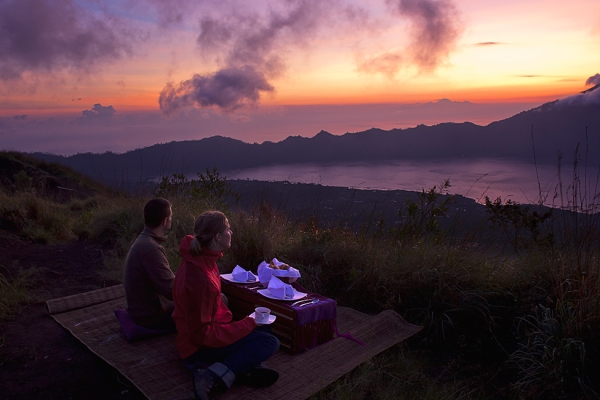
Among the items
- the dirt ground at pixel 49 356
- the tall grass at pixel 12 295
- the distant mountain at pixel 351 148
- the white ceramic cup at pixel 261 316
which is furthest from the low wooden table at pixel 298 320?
the distant mountain at pixel 351 148

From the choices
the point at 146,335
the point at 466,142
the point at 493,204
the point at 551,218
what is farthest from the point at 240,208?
the point at 466,142

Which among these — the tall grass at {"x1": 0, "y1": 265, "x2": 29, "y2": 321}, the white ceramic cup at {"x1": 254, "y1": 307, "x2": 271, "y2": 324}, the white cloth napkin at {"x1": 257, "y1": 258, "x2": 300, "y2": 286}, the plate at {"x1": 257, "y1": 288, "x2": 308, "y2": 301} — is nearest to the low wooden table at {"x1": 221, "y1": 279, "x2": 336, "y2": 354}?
the plate at {"x1": 257, "y1": 288, "x2": 308, "y2": 301}

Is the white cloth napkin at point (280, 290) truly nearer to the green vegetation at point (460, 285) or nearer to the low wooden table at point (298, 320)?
the low wooden table at point (298, 320)

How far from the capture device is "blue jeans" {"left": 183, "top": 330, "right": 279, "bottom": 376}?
286cm

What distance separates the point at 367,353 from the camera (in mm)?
3467

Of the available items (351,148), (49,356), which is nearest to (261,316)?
(49,356)

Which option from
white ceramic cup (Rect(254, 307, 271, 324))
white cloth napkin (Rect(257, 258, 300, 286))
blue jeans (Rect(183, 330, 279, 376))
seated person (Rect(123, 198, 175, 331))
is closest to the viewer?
blue jeans (Rect(183, 330, 279, 376))

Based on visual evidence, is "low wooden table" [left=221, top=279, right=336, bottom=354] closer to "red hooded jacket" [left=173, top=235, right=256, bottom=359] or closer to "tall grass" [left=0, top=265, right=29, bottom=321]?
"red hooded jacket" [left=173, top=235, right=256, bottom=359]

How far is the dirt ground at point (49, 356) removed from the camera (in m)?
2.95

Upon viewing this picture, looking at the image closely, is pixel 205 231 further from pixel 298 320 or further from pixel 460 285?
pixel 460 285

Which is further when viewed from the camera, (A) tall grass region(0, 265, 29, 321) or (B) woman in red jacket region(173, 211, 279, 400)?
(A) tall grass region(0, 265, 29, 321)

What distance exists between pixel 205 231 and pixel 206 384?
98cm

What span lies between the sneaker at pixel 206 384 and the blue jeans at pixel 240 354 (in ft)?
0.41

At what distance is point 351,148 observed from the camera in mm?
22781
